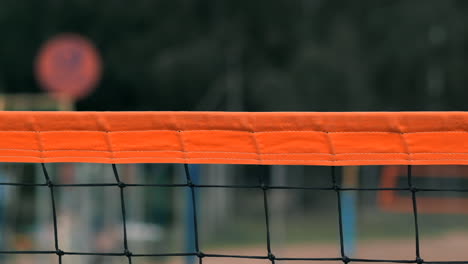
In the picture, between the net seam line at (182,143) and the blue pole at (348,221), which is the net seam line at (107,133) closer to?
the net seam line at (182,143)

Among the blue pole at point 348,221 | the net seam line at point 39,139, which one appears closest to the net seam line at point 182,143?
the net seam line at point 39,139

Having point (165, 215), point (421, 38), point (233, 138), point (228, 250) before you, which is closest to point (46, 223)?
point (165, 215)

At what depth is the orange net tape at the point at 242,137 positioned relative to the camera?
3934 mm

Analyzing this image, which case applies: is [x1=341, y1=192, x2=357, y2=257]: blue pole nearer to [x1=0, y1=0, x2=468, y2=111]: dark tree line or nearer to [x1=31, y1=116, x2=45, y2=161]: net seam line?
[x1=0, y1=0, x2=468, y2=111]: dark tree line

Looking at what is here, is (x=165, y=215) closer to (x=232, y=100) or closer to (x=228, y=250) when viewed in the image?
(x=228, y=250)

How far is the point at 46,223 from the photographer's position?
15.2m

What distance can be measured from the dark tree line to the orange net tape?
25.4 meters

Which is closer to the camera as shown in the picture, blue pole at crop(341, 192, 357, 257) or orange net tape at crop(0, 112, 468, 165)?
orange net tape at crop(0, 112, 468, 165)

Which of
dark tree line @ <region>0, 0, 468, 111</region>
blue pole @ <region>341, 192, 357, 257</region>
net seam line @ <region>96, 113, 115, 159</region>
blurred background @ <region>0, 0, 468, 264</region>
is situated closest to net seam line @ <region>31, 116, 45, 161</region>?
net seam line @ <region>96, 113, 115, 159</region>

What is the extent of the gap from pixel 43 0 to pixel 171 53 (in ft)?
12.9

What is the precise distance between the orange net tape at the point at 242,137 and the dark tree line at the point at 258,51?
25.4 m

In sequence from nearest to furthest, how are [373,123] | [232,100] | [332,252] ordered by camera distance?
[373,123] → [332,252] → [232,100]

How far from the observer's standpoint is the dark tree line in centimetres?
2988

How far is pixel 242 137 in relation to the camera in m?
4.02
